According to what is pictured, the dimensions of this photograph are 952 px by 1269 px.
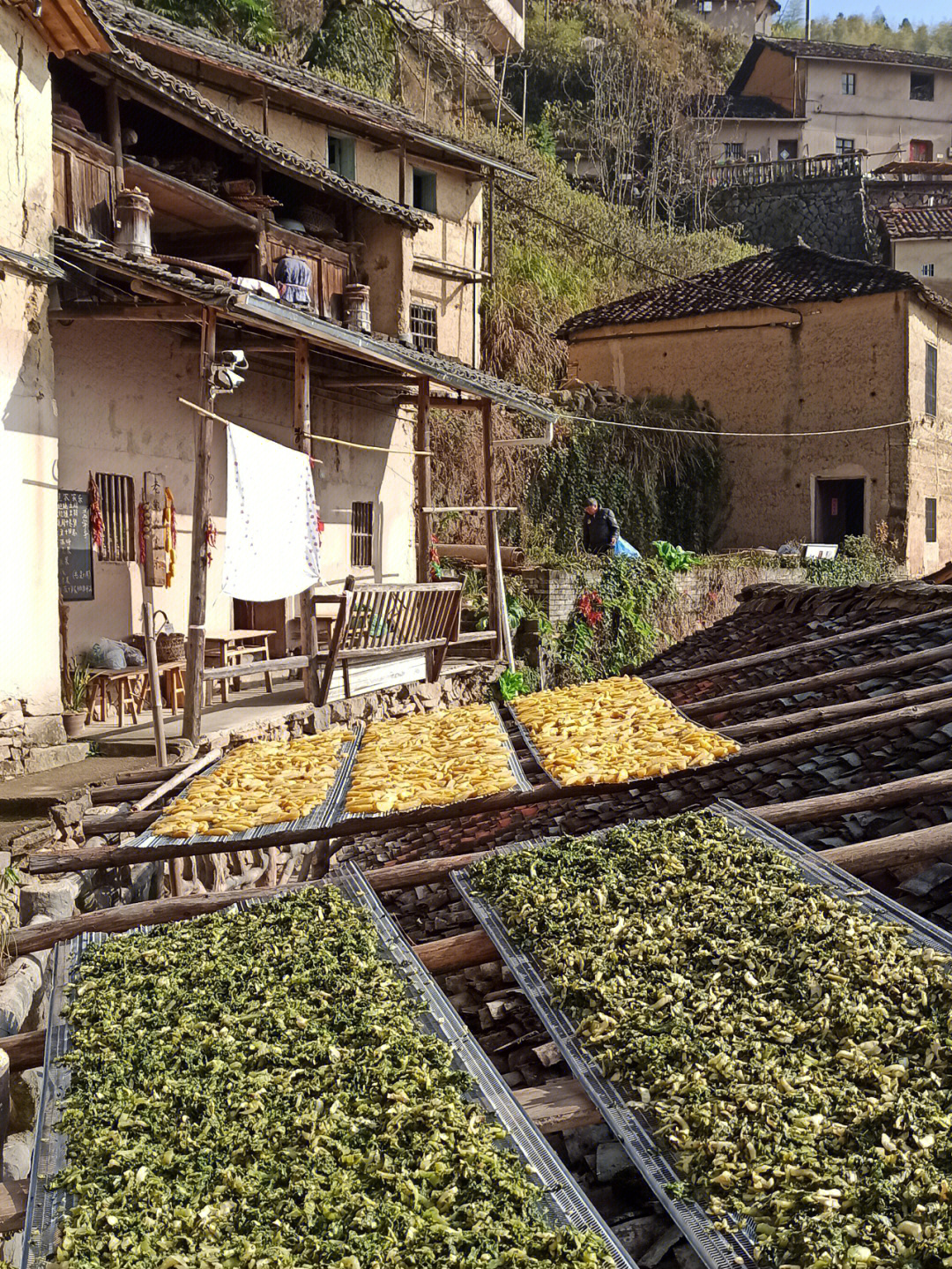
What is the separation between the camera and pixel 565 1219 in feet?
8.77

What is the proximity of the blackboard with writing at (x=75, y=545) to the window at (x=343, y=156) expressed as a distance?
34.0 feet

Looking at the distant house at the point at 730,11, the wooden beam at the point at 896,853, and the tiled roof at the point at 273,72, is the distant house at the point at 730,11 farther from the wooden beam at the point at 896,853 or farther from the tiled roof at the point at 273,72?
the wooden beam at the point at 896,853

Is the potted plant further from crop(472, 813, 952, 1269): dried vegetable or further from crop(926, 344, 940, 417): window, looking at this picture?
crop(926, 344, 940, 417): window

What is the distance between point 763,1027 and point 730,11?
5850cm

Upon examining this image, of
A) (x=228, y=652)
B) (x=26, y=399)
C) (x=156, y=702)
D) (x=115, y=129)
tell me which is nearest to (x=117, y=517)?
(x=228, y=652)

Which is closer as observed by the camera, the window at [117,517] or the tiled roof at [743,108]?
the window at [117,517]

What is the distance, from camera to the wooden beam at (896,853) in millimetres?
4109

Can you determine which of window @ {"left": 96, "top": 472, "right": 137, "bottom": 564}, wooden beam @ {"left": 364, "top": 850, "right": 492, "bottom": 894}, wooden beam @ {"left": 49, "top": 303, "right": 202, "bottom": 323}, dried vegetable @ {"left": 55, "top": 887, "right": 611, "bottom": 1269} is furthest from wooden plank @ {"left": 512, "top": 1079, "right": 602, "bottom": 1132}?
window @ {"left": 96, "top": 472, "right": 137, "bottom": 564}

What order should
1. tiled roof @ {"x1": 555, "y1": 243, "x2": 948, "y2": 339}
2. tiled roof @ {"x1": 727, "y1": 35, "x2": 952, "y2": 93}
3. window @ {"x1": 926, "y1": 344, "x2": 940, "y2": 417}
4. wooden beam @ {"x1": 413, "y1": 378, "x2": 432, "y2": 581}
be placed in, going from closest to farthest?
wooden beam @ {"x1": 413, "y1": 378, "x2": 432, "y2": 581} < tiled roof @ {"x1": 555, "y1": 243, "x2": 948, "y2": 339} < window @ {"x1": 926, "y1": 344, "x2": 940, "y2": 417} < tiled roof @ {"x1": 727, "y1": 35, "x2": 952, "y2": 93}

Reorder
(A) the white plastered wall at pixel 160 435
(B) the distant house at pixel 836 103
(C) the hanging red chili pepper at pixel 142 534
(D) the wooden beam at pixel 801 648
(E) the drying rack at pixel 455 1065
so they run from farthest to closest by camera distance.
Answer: (B) the distant house at pixel 836 103 → (A) the white plastered wall at pixel 160 435 → (C) the hanging red chili pepper at pixel 142 534 → (D) the wooden beam at pixel 801 648 → (E) the drying rack at pixel 455 1065

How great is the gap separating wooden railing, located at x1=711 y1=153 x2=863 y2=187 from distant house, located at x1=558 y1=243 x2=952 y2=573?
43.7ft

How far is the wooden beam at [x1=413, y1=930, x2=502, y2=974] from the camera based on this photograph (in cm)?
399

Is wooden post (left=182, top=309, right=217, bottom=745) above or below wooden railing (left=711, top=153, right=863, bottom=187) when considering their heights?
below

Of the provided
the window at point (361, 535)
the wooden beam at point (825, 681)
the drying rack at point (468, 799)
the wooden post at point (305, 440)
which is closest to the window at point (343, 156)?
the window at point (361, 535)
